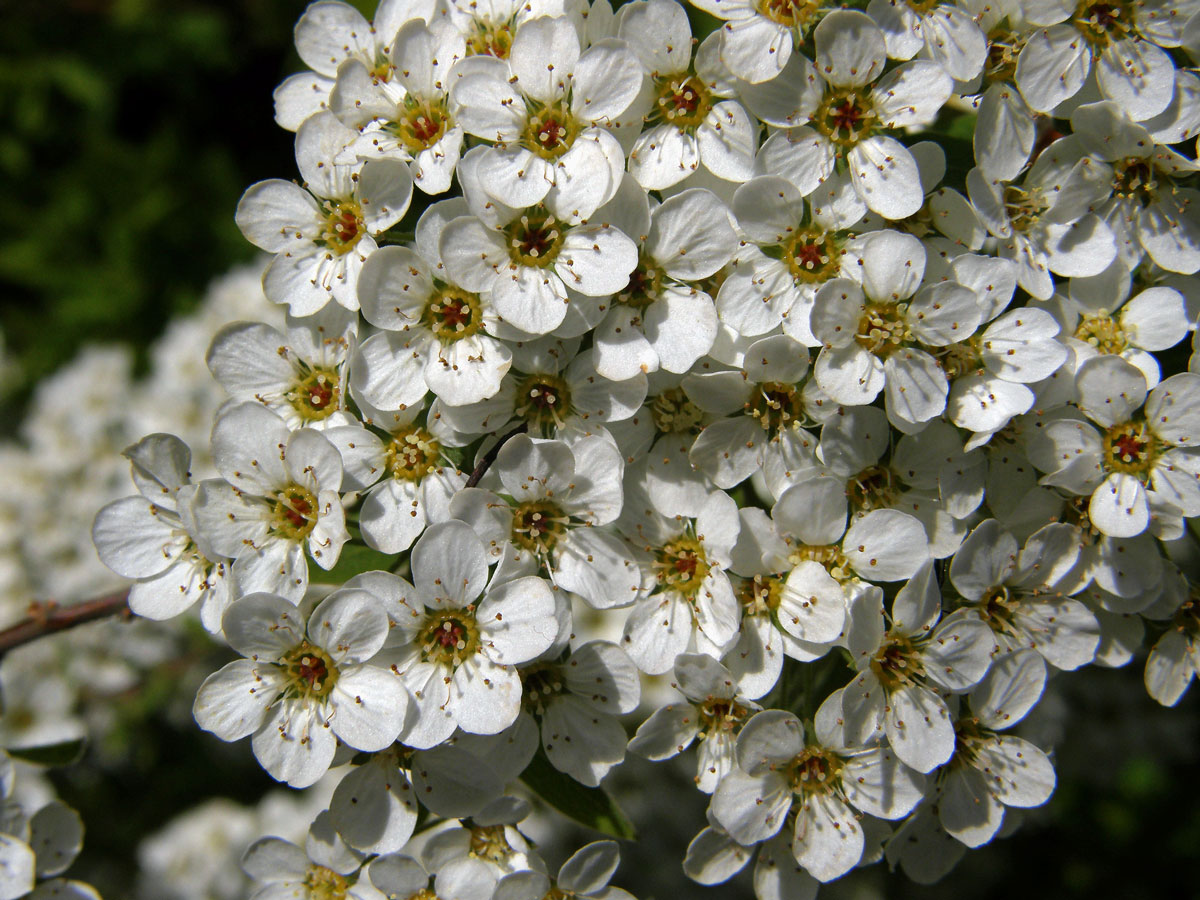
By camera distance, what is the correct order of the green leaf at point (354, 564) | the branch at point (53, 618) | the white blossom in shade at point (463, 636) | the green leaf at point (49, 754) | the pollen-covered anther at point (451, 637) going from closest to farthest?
the white blossom in shade at point (463, 636) → the pollen-covered anther at point (451, 637) → the green leaf at point (354, 564) → the branch at point (53, 618) → the green leaf at point (49, 754)

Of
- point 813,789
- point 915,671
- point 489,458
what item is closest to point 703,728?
point 813,789

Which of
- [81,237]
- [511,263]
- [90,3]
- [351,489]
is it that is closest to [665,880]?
[351,489]

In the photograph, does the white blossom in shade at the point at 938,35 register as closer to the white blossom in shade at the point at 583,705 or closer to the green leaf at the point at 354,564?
the white blossom in shade at the point at 583,705

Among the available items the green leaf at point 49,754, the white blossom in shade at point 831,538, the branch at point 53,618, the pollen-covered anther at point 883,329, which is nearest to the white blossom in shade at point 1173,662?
the white blossom in shade at point 831,538

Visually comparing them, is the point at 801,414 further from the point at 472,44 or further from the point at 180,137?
the point at 180,137

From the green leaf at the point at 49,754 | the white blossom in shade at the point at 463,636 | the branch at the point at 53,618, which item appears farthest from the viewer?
the green leaf at the point at 49,754
